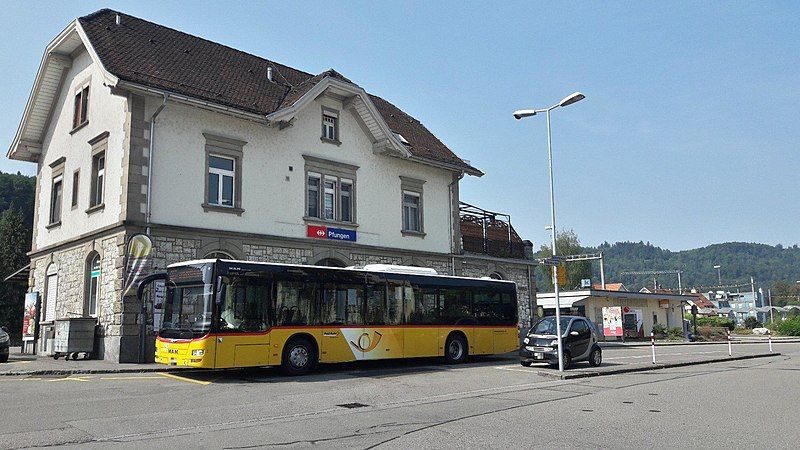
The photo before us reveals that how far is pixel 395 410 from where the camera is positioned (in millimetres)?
11312

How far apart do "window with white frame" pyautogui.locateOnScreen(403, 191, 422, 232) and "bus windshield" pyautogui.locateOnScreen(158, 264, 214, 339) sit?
14.9 meters

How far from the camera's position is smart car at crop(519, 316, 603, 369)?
1966 cm

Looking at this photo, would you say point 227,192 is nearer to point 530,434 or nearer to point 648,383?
point 648,383

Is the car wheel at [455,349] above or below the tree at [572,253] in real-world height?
below

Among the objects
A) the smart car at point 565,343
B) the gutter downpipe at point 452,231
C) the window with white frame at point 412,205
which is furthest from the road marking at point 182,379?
the gutter downpipe at point 452,231

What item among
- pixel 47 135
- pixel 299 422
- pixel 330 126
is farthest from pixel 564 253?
pixel 299 422

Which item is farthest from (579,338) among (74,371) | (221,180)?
(74,371)

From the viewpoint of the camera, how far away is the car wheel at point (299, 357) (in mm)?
16734

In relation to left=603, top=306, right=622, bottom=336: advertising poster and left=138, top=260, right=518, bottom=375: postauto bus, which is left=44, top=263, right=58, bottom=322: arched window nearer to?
left=138, top=260, right=518, bottom=375: postauto bus

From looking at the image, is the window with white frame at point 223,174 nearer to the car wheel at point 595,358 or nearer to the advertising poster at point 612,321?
the car wheel at point 595,358

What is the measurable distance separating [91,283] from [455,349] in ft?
42.5

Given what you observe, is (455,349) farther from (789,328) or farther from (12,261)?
(789,328)

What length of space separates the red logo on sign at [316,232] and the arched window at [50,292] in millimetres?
9954

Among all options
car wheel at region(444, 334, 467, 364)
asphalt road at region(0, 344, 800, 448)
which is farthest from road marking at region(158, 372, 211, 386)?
car wheel at region(444, 334, 467, 364)
